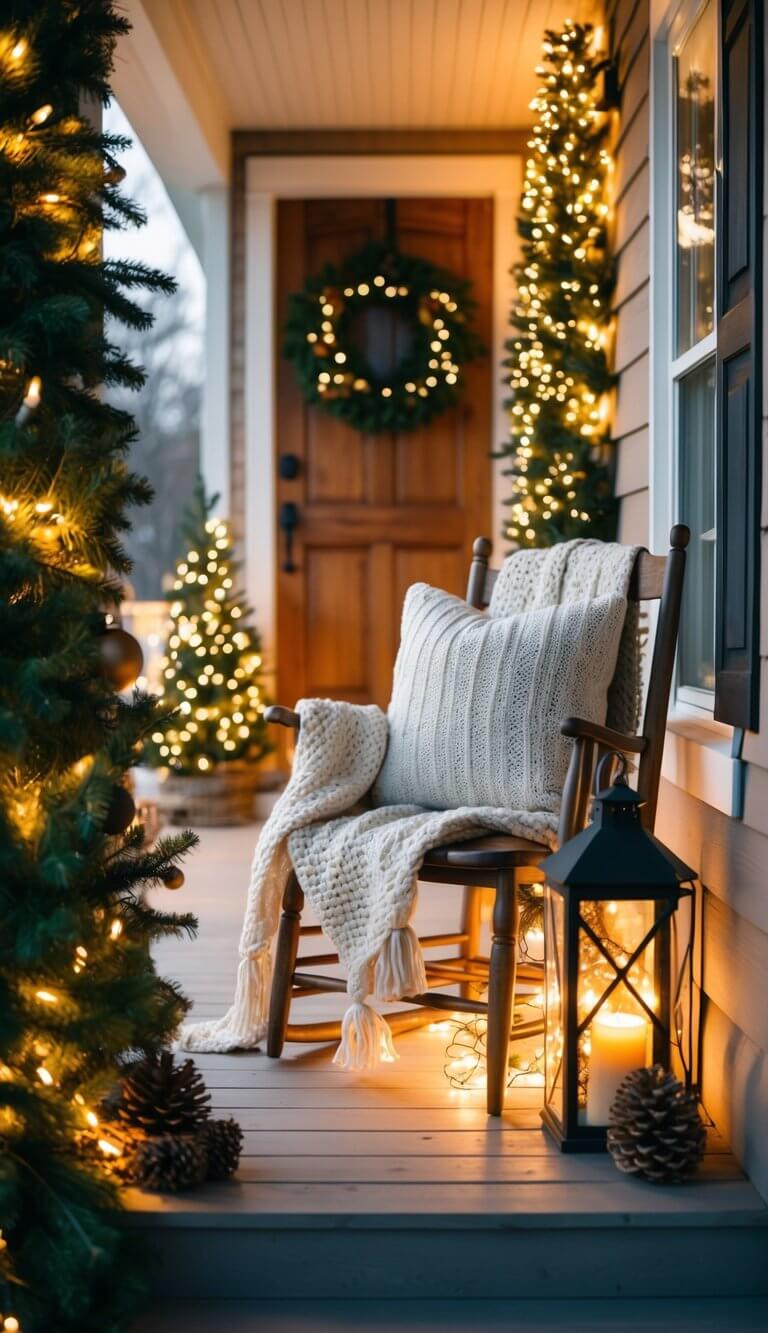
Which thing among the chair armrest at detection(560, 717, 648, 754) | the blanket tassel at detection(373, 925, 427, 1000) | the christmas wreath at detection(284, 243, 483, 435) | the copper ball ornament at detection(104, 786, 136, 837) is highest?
the christmas wreath at detection(284, 243, 483, 435)

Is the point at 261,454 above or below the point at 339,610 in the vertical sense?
above

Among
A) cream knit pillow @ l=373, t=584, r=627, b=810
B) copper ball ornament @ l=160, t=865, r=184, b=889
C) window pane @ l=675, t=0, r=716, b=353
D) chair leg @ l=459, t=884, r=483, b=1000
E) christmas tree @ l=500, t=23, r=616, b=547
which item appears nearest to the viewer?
copper ball ornament @ l=160, t=865, r=184, b=889

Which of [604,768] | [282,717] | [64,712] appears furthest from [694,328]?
[64,712]

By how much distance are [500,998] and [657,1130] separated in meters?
0.36

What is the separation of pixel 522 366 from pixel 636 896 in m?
2.51

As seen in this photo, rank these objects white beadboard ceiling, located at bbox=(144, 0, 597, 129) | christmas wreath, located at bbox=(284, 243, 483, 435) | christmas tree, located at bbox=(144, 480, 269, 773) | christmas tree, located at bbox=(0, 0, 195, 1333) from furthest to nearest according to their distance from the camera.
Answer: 1. christmas wreath, located at bbox=(284, 243, 483, 435)
2. christmas tree, located at bbox=(144, 480, 269, 773)
3. white beadboard ceiling, located at bbox=(144, 0, 597, 129)
4. christmas tree, located at bbox=(0, 0, 195, 1333)

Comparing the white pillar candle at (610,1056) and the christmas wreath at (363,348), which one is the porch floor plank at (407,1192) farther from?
the christmas wreath at (363,348)

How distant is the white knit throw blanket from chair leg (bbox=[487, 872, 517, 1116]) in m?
0.14

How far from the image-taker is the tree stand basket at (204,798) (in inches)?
215

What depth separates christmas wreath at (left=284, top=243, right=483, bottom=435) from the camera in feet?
18.5

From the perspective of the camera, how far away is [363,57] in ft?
16.4

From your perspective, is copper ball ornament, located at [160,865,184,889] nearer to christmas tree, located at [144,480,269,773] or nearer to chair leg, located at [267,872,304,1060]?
chair leg, located at [267,872,304,1060]

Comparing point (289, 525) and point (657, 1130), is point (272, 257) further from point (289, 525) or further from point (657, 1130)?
point (657, 1130)

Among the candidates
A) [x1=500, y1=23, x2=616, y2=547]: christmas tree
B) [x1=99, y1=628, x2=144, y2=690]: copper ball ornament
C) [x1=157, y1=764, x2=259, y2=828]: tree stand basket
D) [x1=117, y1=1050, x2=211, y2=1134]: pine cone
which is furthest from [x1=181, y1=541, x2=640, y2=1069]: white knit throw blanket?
[x1=157, y1=764, x2=259, y2=828]: tree stand basket
